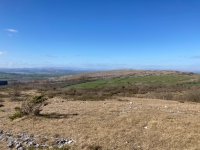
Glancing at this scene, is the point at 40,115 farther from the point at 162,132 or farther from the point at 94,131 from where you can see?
the point at 162,132

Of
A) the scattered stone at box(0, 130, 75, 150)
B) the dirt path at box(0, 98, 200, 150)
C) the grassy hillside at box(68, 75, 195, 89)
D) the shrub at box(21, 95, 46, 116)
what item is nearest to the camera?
the dirt path at box(0, 98, 200, 150)

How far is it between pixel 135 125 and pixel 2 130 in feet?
20.6

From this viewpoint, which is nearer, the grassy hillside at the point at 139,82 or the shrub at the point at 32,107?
the shrub at the point at 32,107

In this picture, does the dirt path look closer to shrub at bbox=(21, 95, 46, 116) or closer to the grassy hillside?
shrub at bbox=(21, 95, 46, 116)

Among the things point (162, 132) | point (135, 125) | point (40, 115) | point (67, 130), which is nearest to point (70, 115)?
point (40, 115)

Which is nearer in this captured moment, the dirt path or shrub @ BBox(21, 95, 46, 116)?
the dirt path

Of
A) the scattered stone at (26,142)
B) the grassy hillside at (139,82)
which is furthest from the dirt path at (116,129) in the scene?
the grassy hillside at (139,82)

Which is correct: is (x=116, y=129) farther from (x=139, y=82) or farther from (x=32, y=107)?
(x=139, y=82)

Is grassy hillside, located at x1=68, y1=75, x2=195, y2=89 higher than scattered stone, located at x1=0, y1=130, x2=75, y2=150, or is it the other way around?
scattered stone, located at x1=0, y1=130, x2=75, y2=150

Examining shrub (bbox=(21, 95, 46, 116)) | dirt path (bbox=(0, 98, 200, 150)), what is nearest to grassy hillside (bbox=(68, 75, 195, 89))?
shrub (bbox=(21, 95, 46, 116))

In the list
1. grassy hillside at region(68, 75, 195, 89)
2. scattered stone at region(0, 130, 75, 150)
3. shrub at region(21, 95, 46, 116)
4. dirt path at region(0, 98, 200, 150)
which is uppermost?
shrub at region(21, 95, 46, 116)

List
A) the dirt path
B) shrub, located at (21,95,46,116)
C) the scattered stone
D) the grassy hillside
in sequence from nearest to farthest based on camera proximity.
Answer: the dirt path < the scattered stone < shrub, located at (21,95,46,116) < the grassy hillside

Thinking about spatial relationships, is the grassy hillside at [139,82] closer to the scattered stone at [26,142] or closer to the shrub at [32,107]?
the shrub at [32,107]

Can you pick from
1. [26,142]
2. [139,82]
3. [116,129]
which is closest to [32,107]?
[26,142]
